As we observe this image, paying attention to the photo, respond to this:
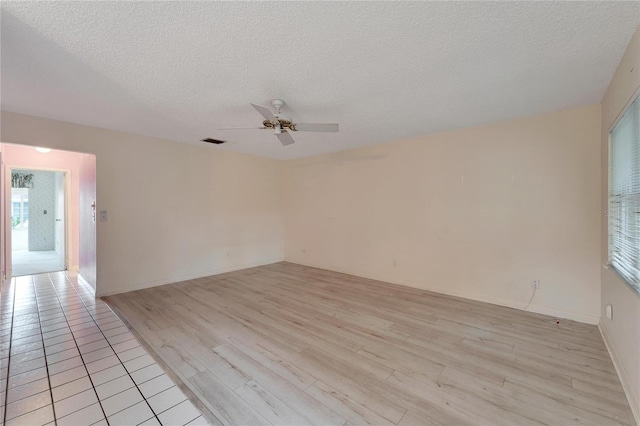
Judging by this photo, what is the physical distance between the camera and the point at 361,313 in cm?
315

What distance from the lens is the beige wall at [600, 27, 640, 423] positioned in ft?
5.58

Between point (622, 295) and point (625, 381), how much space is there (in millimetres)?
617

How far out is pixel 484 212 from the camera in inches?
139

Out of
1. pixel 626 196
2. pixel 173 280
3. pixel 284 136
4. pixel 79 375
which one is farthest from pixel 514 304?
pixel 173 280

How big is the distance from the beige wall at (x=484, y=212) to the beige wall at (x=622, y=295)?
10.1 inches

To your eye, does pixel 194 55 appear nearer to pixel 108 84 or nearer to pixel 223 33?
pixel 223 33

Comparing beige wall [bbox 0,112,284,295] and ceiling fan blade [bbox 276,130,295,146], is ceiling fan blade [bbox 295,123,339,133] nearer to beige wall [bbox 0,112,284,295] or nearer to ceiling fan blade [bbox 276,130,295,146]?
ceiling fan blade [bbox 276,130,295,146]

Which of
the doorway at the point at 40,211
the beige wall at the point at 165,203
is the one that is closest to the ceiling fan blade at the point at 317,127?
the beige wall at the point at 165,203

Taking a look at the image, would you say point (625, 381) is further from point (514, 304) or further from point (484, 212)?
point (484, 212)

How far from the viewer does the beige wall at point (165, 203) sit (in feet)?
12.2

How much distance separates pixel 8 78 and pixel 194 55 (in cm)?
184

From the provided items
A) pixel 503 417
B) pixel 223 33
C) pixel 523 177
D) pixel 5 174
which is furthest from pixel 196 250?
pixel 523 177

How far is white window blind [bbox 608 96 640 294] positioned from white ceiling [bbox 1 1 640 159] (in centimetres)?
52

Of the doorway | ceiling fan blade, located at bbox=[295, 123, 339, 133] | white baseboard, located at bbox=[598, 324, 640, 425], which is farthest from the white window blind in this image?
the doorway
